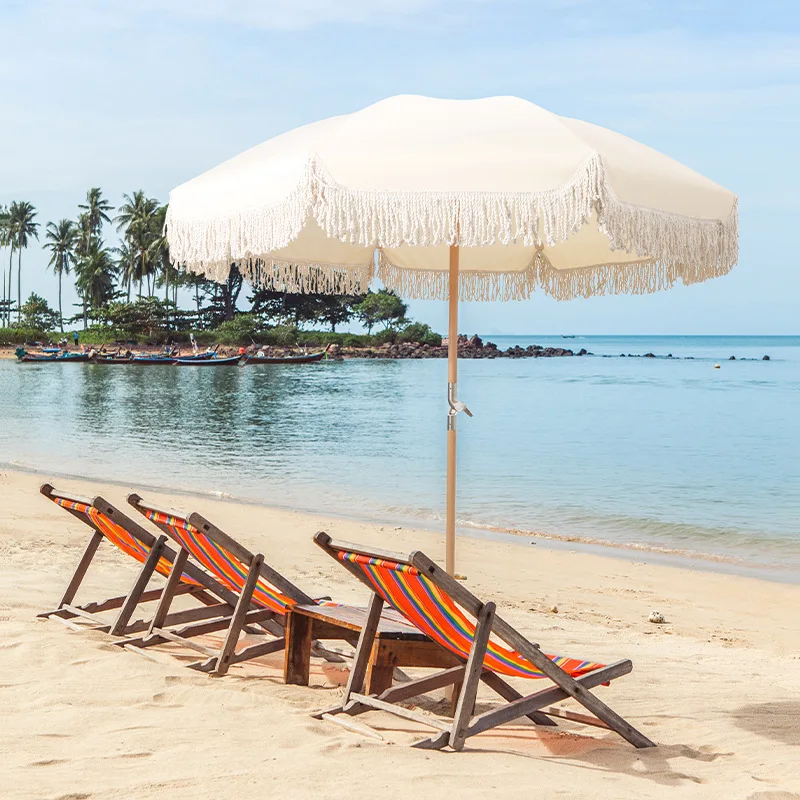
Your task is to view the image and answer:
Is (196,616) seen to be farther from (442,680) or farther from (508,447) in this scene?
(508,447)

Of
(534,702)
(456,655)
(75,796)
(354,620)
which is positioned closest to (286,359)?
(354,620)

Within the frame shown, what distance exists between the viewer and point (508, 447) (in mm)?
21516

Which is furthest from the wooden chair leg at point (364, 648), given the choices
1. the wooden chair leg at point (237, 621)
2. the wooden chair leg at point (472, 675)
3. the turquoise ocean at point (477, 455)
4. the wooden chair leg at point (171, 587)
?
the turquoise ocean at point (477, 455)

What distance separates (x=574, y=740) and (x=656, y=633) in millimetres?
2676

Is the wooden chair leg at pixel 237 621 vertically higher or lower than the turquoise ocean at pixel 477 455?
higher

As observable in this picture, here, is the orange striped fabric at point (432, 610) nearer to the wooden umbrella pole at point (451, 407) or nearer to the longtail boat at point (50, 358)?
the wooden umbrella pole at point (451, 407)

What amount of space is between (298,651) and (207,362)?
5930 cm

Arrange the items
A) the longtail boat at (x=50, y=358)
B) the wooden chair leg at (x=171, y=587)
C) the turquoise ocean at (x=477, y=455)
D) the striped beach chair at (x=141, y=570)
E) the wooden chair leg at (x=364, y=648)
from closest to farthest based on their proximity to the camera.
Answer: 1. the wooden chair leg at (x=364, y=648)
2. the wooden chair leg at (x=171, y=587)
3. the striped beach chair at (x=141, y=570)
4. the turquoise ocean at (x=477, y=455)
5. the longtail boat at (x=50, y=358)

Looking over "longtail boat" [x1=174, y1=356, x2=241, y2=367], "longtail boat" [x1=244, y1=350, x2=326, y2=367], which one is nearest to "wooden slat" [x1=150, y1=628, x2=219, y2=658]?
"longtail boat" [x1=174, y1=356, x2=241, y2=367]

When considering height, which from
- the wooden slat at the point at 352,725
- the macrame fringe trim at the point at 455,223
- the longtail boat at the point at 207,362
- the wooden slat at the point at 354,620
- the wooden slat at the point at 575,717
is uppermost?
the macrame fringe trim at the point at 455,223

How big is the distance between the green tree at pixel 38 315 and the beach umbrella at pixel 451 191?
81.5 meters

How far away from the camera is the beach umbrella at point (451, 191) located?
317 centimetres

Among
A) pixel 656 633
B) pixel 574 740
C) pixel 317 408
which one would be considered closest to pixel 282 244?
pixel 574 740

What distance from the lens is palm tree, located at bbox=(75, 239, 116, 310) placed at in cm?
7525
